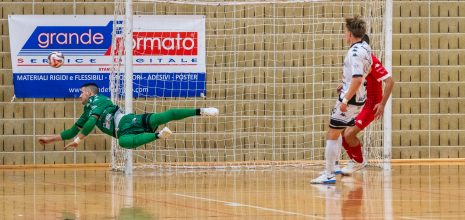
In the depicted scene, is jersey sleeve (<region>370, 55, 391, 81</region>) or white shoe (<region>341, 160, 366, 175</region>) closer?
jersey sleeve (<region>370, 55, 391, 81</region>)

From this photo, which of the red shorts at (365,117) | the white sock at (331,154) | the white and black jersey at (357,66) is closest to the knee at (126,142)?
the white sock at (331,154)

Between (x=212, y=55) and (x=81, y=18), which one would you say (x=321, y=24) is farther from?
(x=81, y=18)

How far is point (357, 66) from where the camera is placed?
12047mm

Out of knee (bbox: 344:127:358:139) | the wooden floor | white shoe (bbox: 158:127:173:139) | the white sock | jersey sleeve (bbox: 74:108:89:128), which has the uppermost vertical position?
jersey sleeve (bbox: 74:108:89:128)

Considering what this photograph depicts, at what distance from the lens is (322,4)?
57.1 feet

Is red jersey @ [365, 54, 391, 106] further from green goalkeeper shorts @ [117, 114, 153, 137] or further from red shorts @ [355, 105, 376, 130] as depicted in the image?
green goalkeeper shorts @ [117, 114, 153, 137]

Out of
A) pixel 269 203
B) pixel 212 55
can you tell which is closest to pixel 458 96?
pixel 212 55

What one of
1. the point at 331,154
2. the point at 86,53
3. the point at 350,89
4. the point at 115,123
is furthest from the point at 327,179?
the point at 86,53

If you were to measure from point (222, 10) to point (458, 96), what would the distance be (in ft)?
13.9

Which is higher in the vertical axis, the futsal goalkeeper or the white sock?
the futsal goalkeeper

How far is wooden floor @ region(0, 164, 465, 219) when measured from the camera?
8867mm

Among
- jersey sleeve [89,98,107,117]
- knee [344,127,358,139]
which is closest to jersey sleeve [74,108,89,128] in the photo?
jersey sleeve [89,98,107,117]

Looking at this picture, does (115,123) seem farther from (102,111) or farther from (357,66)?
(357,66)

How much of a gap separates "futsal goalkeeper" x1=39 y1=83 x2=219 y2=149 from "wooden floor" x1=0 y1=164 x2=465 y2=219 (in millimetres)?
561
